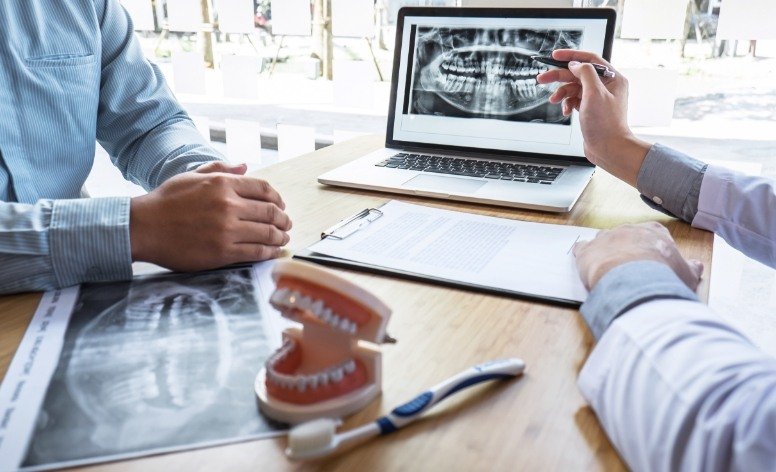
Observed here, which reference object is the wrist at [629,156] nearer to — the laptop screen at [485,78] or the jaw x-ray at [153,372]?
the laptop screen at [485,78]

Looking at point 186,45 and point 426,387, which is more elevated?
point 186,45

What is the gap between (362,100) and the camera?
2.52m

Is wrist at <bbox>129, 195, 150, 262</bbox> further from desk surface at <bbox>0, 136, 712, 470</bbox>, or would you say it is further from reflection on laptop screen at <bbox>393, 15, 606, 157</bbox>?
reflection on laptop screen at <bbox>393, 15, 606, 157</bbox>

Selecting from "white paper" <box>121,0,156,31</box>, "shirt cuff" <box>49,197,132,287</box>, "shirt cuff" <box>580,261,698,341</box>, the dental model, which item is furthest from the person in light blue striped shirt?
"white paper" <box>121,0,156,31</box>

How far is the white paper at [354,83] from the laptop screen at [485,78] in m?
1.13

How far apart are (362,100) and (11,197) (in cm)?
160

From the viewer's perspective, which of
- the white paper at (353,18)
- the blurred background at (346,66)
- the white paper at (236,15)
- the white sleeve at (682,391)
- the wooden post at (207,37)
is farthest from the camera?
the wooden post at (207,37)

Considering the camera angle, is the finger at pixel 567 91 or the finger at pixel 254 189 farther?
the finger at pixel 567 91

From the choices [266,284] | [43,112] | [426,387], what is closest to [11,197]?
[43,112]

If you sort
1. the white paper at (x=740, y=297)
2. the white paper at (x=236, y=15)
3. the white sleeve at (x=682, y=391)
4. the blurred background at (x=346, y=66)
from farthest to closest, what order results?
the white paper at (x=236, y=15)
the white paper at (x=740, y=297)
the blurred background at (x=346, y=66)
the white sleeve at (x=682, y=391)

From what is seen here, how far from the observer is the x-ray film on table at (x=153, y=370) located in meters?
0.49

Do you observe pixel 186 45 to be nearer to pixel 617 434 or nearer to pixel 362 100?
pixel 362 100

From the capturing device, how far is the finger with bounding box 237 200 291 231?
2.67ft

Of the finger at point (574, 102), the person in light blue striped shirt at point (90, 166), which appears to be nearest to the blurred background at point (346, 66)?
the finger at point (574, 102)
